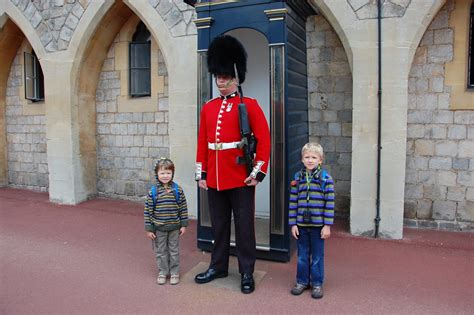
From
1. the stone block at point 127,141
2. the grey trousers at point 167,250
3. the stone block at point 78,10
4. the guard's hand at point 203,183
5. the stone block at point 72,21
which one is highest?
the stone block at point 78,10

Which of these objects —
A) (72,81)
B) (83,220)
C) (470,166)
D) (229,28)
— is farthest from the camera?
(72,81)

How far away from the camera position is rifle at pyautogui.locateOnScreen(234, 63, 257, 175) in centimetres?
306

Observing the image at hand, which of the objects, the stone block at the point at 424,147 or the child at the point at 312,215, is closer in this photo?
the child at the point at 312,215

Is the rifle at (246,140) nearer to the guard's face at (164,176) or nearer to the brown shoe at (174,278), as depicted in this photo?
the guard's face at (164,176)

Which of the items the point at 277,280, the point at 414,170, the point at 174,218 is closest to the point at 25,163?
the point at 174,218

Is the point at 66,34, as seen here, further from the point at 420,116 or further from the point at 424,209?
the point at 424,209

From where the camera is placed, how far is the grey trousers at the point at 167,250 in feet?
Answer: 10.8

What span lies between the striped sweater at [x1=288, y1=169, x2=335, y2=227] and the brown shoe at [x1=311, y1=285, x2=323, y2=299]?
0.48 metres

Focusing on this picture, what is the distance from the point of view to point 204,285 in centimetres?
324

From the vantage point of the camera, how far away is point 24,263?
3816 millimetres

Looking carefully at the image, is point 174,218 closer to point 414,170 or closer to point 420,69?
point 414,170

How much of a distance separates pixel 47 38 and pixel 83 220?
300 cm

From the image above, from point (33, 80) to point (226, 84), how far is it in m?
5.68

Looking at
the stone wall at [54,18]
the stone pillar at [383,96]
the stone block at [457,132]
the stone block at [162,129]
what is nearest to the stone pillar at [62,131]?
the stone wall at [54,18]
